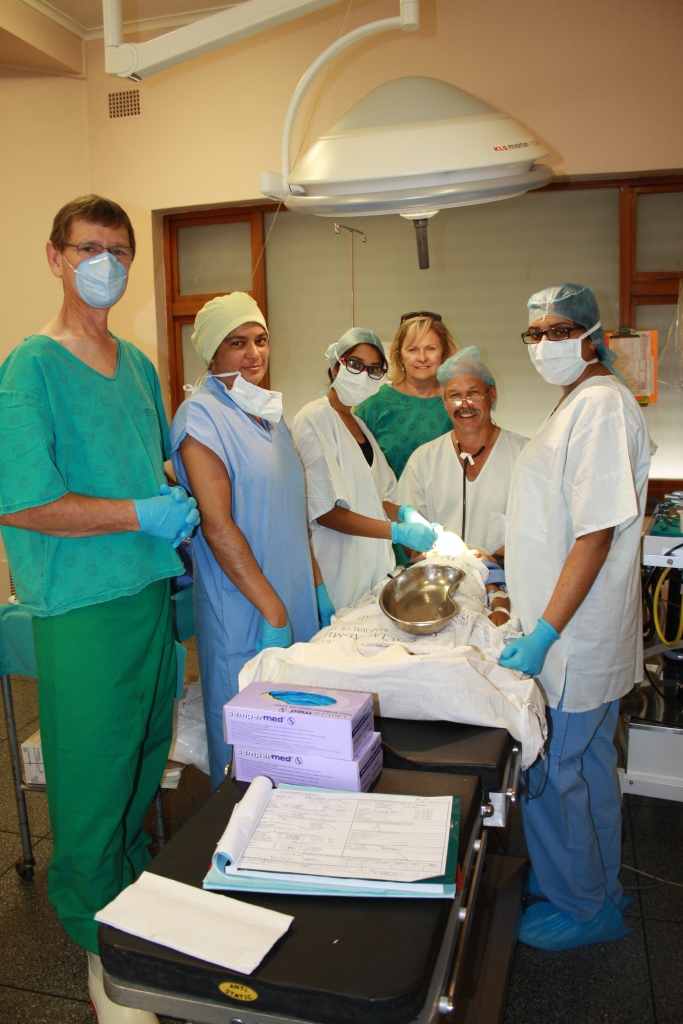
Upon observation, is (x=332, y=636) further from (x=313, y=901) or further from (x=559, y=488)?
(x=313, y=901)

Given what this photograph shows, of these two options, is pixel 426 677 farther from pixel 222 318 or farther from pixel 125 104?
pixel 125 104

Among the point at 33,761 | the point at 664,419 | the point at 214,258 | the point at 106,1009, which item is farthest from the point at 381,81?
the point at 106,1009

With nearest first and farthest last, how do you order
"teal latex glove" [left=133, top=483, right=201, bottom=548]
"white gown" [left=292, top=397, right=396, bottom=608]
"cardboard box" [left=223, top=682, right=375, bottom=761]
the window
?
"cardboard box" [left=223, top=682, right=375, bottom=761]
"teal latex glove" [left=133, top=483, right=201, bottom=548]
"white gown" [left=292, top=397, right=396, bottom=608]
the window

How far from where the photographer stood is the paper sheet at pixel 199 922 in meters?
0.78

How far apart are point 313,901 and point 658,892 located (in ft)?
5.23

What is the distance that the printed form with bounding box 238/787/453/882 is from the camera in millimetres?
875

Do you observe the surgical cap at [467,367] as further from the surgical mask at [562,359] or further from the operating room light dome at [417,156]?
the operating room light dome at [417,156]

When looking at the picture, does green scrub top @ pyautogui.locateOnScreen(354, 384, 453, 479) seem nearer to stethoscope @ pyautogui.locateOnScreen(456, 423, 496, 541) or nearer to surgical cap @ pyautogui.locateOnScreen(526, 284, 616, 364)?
stethoscope @ pyautogui.locateOnScreen(456, 423, 496, 541)

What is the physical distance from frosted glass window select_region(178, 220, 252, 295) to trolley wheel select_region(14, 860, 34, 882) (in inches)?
125

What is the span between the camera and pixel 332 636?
5.16 ft

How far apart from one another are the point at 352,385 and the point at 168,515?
855mm

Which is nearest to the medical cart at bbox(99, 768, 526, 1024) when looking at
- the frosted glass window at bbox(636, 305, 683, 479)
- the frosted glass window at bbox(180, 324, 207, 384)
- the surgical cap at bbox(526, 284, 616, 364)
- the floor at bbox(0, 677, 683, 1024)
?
the floor at bbox(0, 677, 683, 1024)

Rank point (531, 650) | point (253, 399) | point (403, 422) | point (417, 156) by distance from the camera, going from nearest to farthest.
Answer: point (417, 156), point (531, 650), point (253, 399), point (403, 422)

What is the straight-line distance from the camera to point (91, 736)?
1.59m
